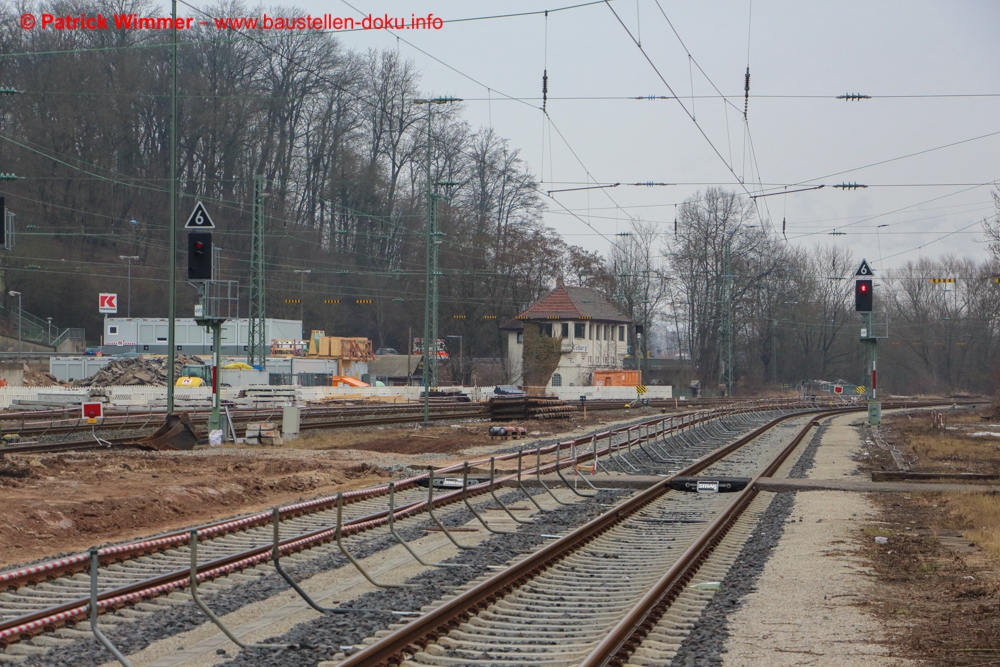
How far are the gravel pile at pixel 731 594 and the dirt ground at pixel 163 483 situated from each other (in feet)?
26.0

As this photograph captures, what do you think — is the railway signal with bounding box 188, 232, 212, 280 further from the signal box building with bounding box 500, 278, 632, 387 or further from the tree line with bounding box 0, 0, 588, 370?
the signal box building with bounding box 500, 278, 632, 387

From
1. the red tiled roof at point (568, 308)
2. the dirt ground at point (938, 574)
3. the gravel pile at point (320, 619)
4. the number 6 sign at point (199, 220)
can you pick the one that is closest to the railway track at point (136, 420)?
the number 6 sign at point (199, 220)

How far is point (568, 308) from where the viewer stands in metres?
83.9

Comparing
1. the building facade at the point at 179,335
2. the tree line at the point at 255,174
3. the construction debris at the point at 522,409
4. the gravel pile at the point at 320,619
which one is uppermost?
the tree line at the point at 255,174

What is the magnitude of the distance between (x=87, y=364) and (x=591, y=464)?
46241 mm

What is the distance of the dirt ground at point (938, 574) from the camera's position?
28.3ft

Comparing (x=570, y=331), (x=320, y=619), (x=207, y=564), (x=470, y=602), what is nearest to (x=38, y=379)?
(x=570, y=331)

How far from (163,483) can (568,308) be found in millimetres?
64900

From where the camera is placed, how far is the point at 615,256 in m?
98.1

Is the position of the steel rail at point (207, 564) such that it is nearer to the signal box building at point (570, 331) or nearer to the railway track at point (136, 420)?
the railway track at point (136, 420)

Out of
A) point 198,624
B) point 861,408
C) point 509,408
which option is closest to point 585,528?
point 198,624

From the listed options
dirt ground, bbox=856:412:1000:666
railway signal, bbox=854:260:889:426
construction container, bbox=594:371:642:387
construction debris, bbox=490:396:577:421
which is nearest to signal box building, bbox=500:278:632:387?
construction container, bbox=594:371:642:387

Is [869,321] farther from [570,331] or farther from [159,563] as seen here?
[570,331]

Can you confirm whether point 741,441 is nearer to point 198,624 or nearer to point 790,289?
point 198,624
